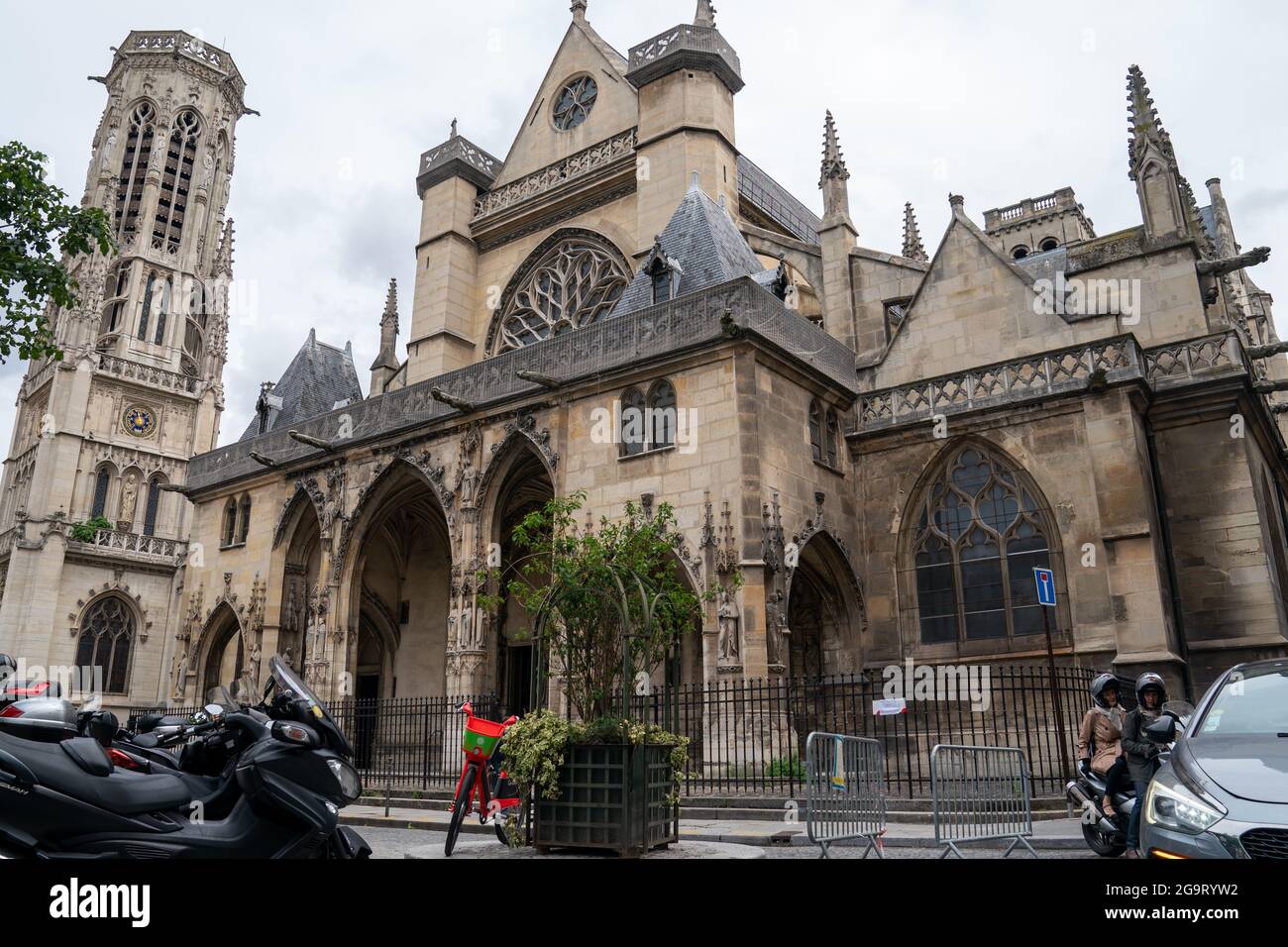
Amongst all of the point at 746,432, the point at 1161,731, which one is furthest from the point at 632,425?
the point at 1161,731

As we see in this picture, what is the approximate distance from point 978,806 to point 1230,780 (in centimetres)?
372

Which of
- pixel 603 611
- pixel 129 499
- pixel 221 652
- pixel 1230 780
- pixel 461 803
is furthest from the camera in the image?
pixel 129 499

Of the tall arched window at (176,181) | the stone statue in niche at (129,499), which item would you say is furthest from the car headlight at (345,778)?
the tall arched window at (176,181)

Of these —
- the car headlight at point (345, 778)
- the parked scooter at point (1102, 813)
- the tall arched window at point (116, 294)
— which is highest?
the tall arched window at point (116, 294)

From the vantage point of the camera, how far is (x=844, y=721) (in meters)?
11.4

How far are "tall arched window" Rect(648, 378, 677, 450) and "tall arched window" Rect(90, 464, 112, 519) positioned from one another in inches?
1226

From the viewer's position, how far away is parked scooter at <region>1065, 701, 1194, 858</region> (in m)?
6.38

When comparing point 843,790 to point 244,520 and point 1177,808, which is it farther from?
point 244,520

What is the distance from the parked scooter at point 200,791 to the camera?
11.9ft

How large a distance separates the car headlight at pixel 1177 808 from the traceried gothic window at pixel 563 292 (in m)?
19.6

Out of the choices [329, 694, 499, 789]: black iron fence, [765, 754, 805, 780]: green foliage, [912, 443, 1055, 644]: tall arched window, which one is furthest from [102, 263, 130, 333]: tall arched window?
[765, 754, 805, 780]: green foliage

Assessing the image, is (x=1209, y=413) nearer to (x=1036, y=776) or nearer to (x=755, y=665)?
→ (x=1036, y=776)

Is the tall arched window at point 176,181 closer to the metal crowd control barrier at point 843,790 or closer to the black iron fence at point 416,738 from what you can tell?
the black iron fence at point 416,738
